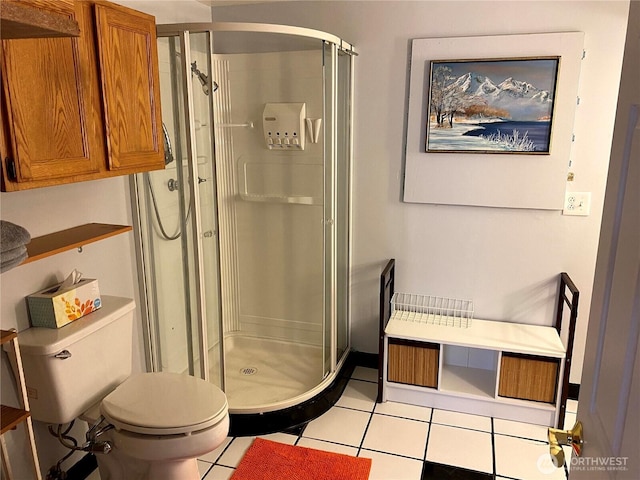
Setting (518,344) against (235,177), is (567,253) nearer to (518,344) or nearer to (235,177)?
(518,344)

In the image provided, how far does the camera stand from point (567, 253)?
2.69m

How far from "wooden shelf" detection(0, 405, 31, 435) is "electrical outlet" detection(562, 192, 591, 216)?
2.60m

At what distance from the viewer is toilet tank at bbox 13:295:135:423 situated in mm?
1803

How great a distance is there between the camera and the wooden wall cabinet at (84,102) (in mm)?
1479

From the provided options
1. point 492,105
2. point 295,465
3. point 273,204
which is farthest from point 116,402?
point 492,105

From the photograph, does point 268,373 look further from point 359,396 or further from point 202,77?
point 202,77

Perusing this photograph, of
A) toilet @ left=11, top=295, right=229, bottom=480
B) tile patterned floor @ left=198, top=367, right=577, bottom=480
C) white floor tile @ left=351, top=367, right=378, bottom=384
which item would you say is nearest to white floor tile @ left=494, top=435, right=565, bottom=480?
tile patterned floor @ left=198, top=367, right=577, bottom=480

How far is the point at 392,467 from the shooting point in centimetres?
229

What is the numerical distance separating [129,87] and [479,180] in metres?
1.83

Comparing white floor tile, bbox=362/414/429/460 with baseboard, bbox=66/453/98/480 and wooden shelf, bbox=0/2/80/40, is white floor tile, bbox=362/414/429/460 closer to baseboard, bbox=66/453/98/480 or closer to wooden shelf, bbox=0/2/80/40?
baseboard, bbox=66/453/98/480

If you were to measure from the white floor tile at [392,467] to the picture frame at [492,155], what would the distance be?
54.2 inches

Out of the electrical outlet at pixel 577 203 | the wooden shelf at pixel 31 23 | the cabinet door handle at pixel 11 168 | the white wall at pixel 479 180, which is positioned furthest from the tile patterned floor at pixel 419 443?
the wooden shelf at pixel 31 23

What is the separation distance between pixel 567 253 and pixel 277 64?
1888mm

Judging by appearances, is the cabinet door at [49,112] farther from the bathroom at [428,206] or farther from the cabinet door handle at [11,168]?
the bathroom at [428,206]
